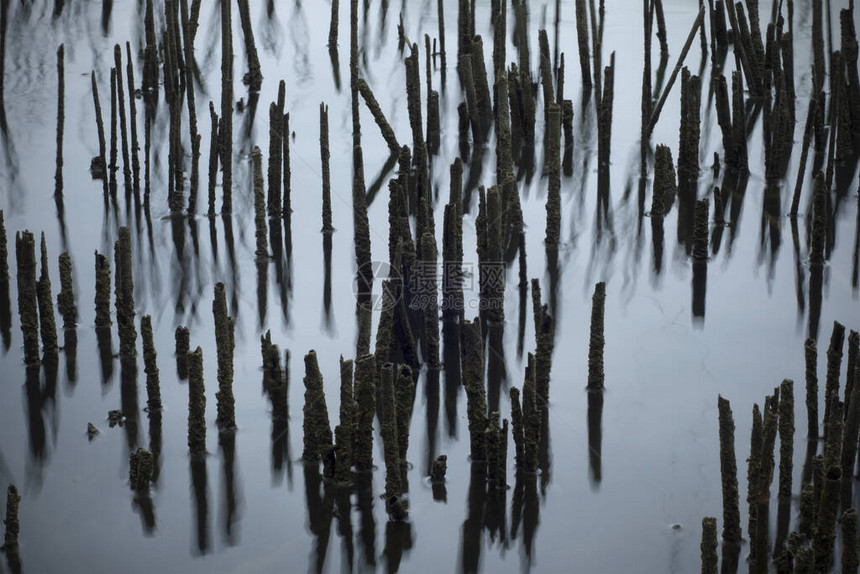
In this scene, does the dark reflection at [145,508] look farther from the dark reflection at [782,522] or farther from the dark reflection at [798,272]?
the dark reflection at [798,272]

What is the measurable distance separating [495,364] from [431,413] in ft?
1.65

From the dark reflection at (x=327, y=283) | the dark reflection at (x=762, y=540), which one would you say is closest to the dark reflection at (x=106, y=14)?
the dark reflection at (x=327, y=283)

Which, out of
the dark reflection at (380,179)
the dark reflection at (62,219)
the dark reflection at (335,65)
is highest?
the dark reflection at (335,65)

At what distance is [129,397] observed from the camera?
5.38 meters

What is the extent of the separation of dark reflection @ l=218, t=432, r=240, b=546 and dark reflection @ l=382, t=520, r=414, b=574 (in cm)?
52

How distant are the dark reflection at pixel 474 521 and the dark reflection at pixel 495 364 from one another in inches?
22.4

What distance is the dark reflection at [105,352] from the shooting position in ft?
18.3

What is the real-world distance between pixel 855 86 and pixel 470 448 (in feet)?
13.4

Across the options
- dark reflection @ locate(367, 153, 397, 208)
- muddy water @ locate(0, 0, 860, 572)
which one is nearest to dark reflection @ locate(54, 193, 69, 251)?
muddy water @ locate(0, 0, 860, 572)

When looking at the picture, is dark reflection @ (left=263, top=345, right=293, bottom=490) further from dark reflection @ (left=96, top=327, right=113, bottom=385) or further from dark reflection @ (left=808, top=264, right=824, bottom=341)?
dark reflection @ (left=808, top=264, right=824, bottom=341)

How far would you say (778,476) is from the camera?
15.5 feet

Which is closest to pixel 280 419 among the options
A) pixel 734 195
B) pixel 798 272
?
pixel 798 272

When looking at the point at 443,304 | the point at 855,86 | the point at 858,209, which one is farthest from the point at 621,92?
the point at 443,304

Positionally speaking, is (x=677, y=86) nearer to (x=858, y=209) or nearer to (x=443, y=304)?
(x=858, y=209)
